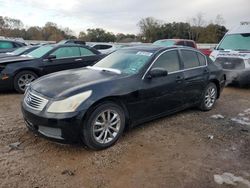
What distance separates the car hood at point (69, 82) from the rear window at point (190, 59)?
1761 millimetres

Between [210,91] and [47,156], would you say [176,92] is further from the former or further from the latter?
[47,156]

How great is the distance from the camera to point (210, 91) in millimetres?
6715

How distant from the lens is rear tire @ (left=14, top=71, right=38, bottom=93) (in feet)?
26.4

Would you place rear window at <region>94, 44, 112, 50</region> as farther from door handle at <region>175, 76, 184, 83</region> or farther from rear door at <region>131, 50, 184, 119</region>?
door handle at <region>175, 76, 184, 83</region>

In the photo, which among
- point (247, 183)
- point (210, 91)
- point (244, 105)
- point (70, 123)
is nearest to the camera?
point (247, 183)

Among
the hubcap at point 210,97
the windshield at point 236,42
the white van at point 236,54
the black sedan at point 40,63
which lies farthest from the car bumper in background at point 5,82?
the windshield at point 236,42

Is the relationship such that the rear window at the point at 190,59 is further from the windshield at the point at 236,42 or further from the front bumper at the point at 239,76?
the windshield at the point at 236,42

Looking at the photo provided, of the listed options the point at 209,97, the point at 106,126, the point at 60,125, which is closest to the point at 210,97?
the point at 209,97

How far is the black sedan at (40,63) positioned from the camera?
7992 millimetres

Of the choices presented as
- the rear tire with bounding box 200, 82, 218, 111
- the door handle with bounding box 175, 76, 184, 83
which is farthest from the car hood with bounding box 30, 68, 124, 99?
the rear tire with bounding box 200, 82, 218, 111

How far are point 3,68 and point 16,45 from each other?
6.33 m

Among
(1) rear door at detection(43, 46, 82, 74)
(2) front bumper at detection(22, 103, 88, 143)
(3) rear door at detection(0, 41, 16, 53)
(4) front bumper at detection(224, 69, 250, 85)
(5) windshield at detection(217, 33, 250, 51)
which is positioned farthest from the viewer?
(3) rear door at detection(0, 41, 16, 53)

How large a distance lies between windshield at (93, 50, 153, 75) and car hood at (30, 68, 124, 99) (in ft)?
1.05

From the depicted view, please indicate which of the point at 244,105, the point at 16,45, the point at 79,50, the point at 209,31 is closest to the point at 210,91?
the point at 244,105
